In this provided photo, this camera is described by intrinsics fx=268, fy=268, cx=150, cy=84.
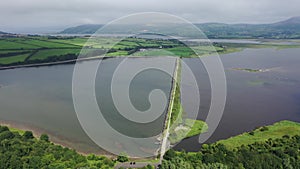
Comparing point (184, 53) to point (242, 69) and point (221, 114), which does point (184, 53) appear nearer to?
point (242, 69)

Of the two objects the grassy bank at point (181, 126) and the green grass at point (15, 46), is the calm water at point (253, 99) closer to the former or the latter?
the grassy bank at point (181, 126)

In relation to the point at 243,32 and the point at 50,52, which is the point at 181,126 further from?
the point at 243,32

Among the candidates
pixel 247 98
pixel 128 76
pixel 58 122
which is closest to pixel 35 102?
pixel 58 122

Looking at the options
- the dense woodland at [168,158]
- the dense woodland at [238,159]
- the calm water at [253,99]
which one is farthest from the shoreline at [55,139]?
the calm water at [253,99]

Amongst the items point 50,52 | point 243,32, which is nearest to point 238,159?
point 50,52

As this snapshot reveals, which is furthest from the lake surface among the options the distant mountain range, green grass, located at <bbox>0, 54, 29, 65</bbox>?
the distant mountain range
